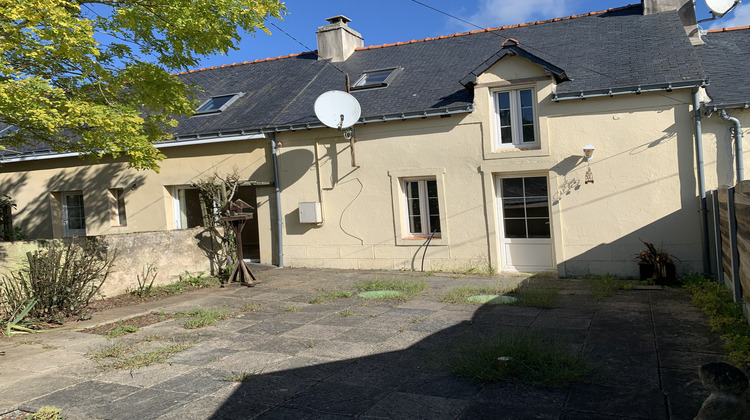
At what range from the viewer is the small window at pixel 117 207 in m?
14.3

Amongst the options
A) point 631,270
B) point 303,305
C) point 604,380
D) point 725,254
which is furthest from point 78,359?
point 631,270

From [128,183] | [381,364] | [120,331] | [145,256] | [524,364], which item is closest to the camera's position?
[524,364]

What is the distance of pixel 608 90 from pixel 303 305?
20.8ft

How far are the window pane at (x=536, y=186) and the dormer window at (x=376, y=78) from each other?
13.5ft

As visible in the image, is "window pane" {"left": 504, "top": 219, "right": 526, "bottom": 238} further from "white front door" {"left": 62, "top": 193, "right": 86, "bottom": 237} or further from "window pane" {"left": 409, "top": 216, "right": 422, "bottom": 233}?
"white front door" {"left": 62, "top": 193, "right": 86, "bottom": 237}

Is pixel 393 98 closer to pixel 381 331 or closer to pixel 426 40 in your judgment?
pixel 426 40

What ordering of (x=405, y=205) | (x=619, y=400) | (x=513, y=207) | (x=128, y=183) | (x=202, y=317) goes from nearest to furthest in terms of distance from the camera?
(x=619, y=400) < (x=202, y=317) < (x=513, y=207) < (x=405, y=205) < (x=128, y=183)

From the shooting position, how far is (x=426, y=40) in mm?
14562

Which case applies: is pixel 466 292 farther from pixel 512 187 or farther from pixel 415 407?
pixel 415 407

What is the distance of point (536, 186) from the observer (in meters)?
10.5

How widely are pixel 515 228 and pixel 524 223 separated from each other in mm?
212

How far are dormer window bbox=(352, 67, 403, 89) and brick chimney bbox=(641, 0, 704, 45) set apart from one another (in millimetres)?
5764

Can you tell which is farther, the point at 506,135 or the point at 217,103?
the point at 217,103

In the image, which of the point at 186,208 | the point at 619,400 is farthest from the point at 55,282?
the point at 619,400
